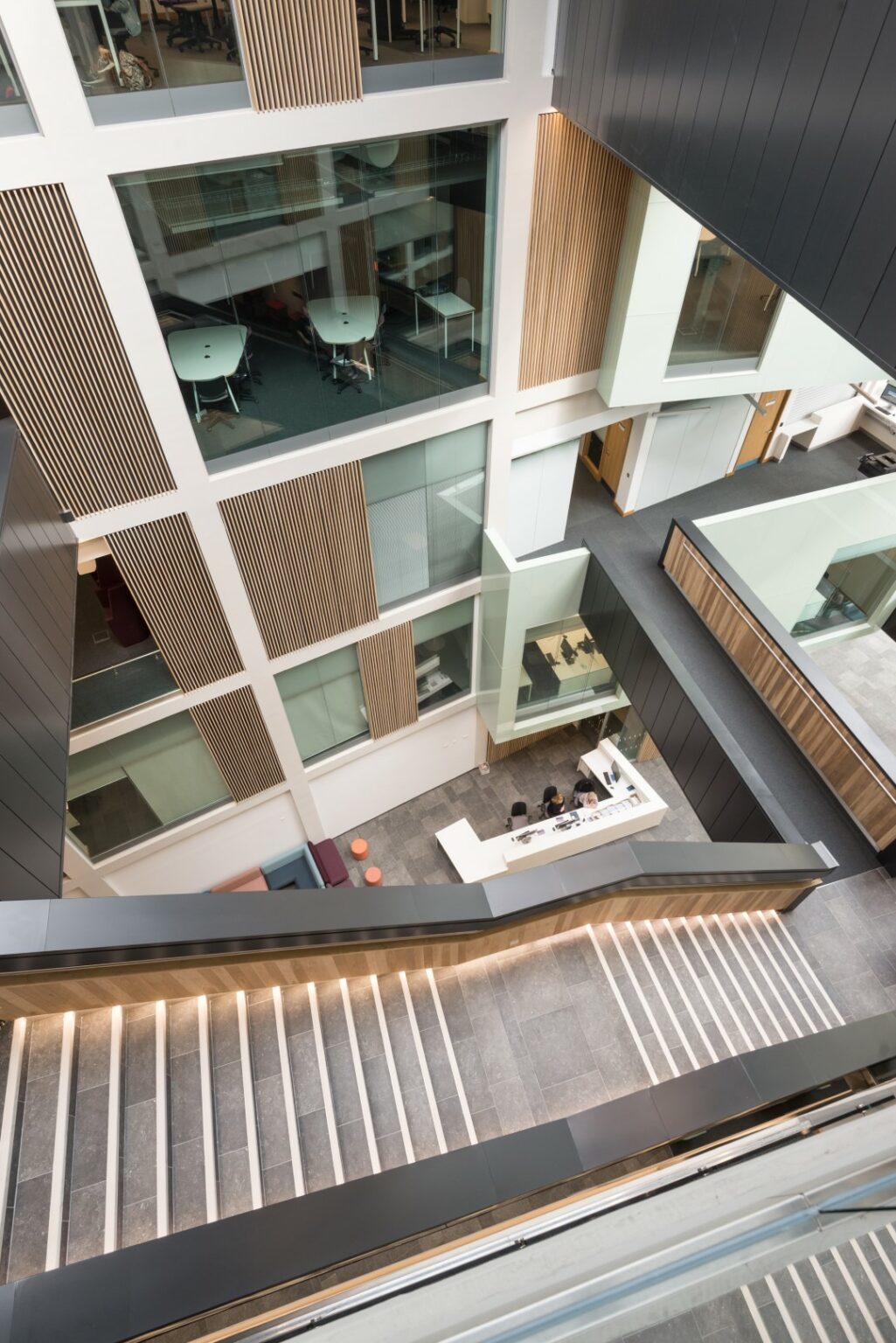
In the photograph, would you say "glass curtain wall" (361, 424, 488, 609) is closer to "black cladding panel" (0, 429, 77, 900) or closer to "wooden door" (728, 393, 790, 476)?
"black cladding panel" (0, 429, 77, 900)

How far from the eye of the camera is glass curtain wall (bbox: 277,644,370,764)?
10.8m

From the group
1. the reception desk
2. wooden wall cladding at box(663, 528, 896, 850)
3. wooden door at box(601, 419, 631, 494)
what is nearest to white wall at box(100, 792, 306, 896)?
the reception desk

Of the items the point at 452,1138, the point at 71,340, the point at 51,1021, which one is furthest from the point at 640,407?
the point at 51,1021

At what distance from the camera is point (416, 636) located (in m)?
11.7

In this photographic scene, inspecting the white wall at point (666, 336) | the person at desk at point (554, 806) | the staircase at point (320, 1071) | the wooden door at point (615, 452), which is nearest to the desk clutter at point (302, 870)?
the person at desk at point (554, 806)

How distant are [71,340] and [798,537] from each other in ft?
30.2

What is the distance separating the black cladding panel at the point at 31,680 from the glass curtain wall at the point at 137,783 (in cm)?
317

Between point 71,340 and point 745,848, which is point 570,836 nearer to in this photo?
point 745,848

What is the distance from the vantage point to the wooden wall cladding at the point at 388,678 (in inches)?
440

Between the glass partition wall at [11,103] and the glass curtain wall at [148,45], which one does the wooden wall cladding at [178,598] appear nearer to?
the glass partition wall at [11,103]

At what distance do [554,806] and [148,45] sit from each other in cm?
1159

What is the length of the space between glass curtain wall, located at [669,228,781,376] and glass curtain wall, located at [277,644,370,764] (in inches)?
248

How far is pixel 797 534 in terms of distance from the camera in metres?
10.2

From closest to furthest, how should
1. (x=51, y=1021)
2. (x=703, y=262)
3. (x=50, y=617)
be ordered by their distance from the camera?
(x=51, y=1021)
(x=50, y=617)
(x=703, y=262)
